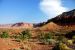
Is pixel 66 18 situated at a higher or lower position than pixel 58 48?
higher

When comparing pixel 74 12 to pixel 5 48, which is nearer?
pixel 5 48

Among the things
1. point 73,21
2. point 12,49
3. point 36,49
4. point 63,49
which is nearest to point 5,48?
point 12,49

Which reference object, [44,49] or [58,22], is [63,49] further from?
[58,22]

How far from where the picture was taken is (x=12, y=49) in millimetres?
21062

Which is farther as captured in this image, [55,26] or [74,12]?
[74,12]

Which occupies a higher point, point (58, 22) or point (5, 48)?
point (58, 22)

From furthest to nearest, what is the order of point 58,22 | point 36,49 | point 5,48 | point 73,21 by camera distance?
point 58,22 → point 73,21 → point 36,49 → point 5,48

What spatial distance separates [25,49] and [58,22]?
201ft

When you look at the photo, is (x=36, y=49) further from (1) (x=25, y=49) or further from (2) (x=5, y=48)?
(2) (x=5, y=48)

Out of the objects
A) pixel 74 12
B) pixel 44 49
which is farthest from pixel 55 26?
pixel 44 49

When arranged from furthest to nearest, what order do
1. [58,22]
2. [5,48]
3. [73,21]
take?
1. [58,22]
2. [73,21]
3. [5,48]

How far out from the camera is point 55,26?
78.8 metres

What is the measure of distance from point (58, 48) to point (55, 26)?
56983 mm

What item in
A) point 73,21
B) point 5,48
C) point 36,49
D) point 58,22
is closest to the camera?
point 5,48
